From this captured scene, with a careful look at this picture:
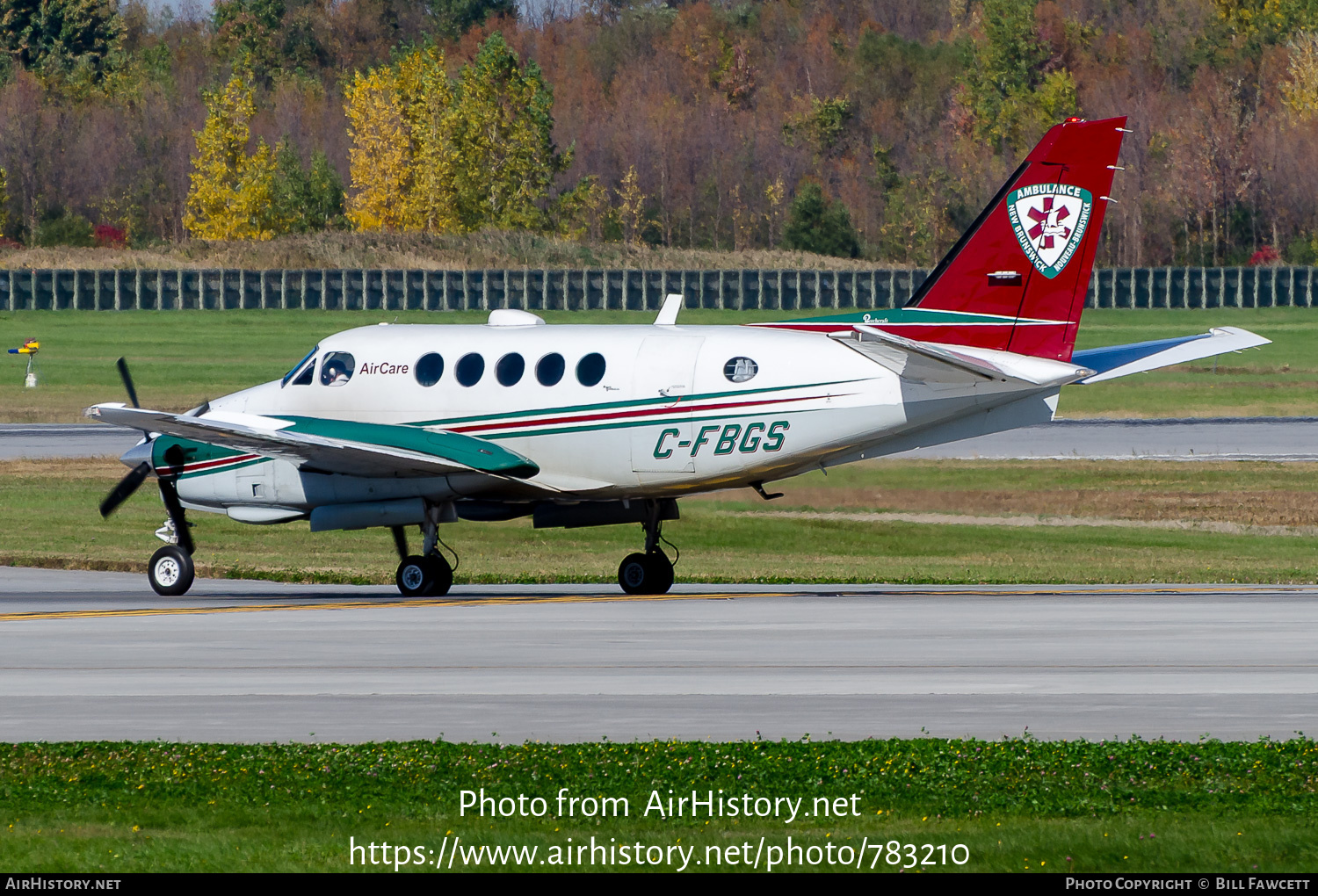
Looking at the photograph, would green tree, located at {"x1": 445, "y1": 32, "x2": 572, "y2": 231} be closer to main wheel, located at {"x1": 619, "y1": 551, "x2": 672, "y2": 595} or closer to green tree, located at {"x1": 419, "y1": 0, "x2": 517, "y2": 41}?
green tree, located at {"x1": 419, "y1": 0, "x2": 517, "y2": 41}

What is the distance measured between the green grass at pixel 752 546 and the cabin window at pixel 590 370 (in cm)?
457

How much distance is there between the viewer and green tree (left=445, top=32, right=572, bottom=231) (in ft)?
386

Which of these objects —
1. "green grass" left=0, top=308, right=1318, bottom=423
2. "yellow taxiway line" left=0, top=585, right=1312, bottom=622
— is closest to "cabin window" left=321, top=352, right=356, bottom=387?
"yellow taxiway line" left=0, top=585, right=1312, bottom=622

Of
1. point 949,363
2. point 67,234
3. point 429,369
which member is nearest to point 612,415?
point 429,369

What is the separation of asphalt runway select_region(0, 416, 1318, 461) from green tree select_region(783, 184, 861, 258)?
6163cm

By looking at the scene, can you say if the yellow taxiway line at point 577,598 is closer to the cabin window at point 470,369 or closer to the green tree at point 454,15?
the cabin window at point 470,369

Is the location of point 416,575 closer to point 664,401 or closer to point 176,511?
point 176,511

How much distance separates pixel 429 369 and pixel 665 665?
9.08 metres

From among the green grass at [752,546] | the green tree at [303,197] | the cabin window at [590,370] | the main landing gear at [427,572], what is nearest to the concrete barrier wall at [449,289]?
the green tree at [303,197]

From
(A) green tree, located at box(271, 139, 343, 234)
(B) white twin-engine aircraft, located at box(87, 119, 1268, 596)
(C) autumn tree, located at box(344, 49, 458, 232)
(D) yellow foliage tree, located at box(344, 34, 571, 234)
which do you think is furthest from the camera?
(A) green tree, located at box(271, 139, 343, 234)

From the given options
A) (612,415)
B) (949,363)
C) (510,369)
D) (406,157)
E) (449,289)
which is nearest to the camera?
(949,363)

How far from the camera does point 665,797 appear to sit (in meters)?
11.4

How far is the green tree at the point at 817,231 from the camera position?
120m

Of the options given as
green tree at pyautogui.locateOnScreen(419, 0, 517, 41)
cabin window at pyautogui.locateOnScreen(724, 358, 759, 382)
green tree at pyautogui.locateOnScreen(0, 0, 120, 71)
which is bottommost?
cabin window at pyautogui.locateOnScreen(724, 358, 759, 382)
